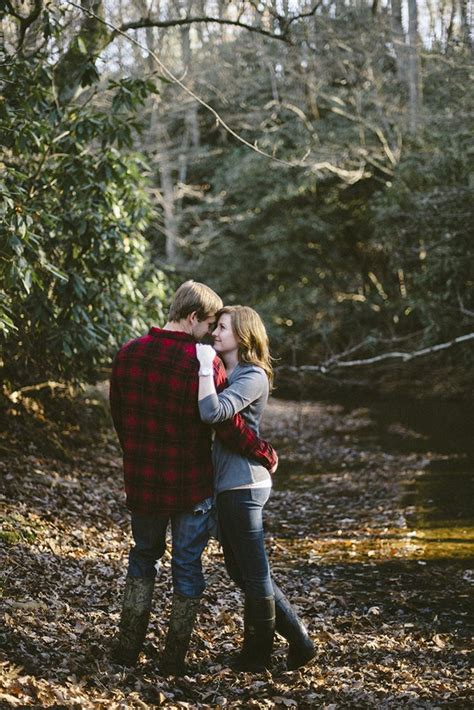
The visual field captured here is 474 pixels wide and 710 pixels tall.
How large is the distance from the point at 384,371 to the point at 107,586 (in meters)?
17.1

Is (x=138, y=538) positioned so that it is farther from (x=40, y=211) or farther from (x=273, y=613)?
(x=40, y=211)

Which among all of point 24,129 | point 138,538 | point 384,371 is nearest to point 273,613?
point 138,538

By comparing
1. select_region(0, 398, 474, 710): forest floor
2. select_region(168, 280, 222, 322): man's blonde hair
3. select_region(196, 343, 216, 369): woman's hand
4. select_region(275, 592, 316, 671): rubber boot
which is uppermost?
select_region(168, 280, 222, 322): man's blonde hair

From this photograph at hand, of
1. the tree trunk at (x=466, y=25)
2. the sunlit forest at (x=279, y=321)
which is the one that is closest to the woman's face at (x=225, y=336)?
the sunlit forest at (x=279, y=321)

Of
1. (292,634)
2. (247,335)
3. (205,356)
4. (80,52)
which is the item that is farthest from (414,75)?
(292,634)

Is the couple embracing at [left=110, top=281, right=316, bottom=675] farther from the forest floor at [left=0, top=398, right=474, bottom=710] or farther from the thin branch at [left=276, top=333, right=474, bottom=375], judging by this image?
the thin branch at [left=276, top=333, right=474, bottom=375]

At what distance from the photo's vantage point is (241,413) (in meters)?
4.37

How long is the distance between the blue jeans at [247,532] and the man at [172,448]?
0.12 m

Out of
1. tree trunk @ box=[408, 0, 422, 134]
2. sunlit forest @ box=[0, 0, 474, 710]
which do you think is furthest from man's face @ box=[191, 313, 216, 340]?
tree trunk @ box=[408, 0, 422, 134]

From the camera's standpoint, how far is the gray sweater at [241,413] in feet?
13.6

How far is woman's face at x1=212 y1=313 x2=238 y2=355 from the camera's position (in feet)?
14.5

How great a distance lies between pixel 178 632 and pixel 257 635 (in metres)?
0.51

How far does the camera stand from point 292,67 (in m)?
20.9

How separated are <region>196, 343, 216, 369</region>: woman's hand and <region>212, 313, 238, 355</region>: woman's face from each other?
0.31m
